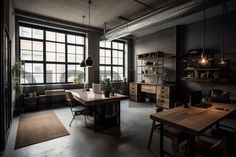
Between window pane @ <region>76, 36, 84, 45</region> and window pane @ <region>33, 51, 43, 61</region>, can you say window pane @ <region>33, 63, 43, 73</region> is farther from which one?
window pane @ <region>76, 36, 84, 45</region>

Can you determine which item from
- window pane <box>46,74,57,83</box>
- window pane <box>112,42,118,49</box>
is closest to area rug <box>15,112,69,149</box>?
window pane <box>46,74,57,83</box>

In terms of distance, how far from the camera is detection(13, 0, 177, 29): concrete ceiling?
152 inches

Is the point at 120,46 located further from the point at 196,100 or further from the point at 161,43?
the point at 196,100

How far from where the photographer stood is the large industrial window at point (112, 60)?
6.95 meters

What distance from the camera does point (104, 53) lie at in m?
7.03

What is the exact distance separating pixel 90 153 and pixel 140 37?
6.16 meters

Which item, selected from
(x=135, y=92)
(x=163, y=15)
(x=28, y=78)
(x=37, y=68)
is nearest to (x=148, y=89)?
(x=135, y=92)

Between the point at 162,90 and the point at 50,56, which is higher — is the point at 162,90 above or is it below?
below

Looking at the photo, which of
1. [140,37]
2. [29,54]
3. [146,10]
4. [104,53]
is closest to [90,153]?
[146,10]

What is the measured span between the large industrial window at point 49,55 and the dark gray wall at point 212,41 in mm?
4476

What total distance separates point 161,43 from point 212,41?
1.98 meters

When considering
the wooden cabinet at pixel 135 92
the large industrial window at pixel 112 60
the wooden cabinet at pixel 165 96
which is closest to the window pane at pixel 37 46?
the large industrial window at pixel 112 60

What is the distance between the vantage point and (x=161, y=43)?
6.02 meters

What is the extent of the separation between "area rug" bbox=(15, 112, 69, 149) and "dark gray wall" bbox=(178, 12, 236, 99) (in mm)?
4653
